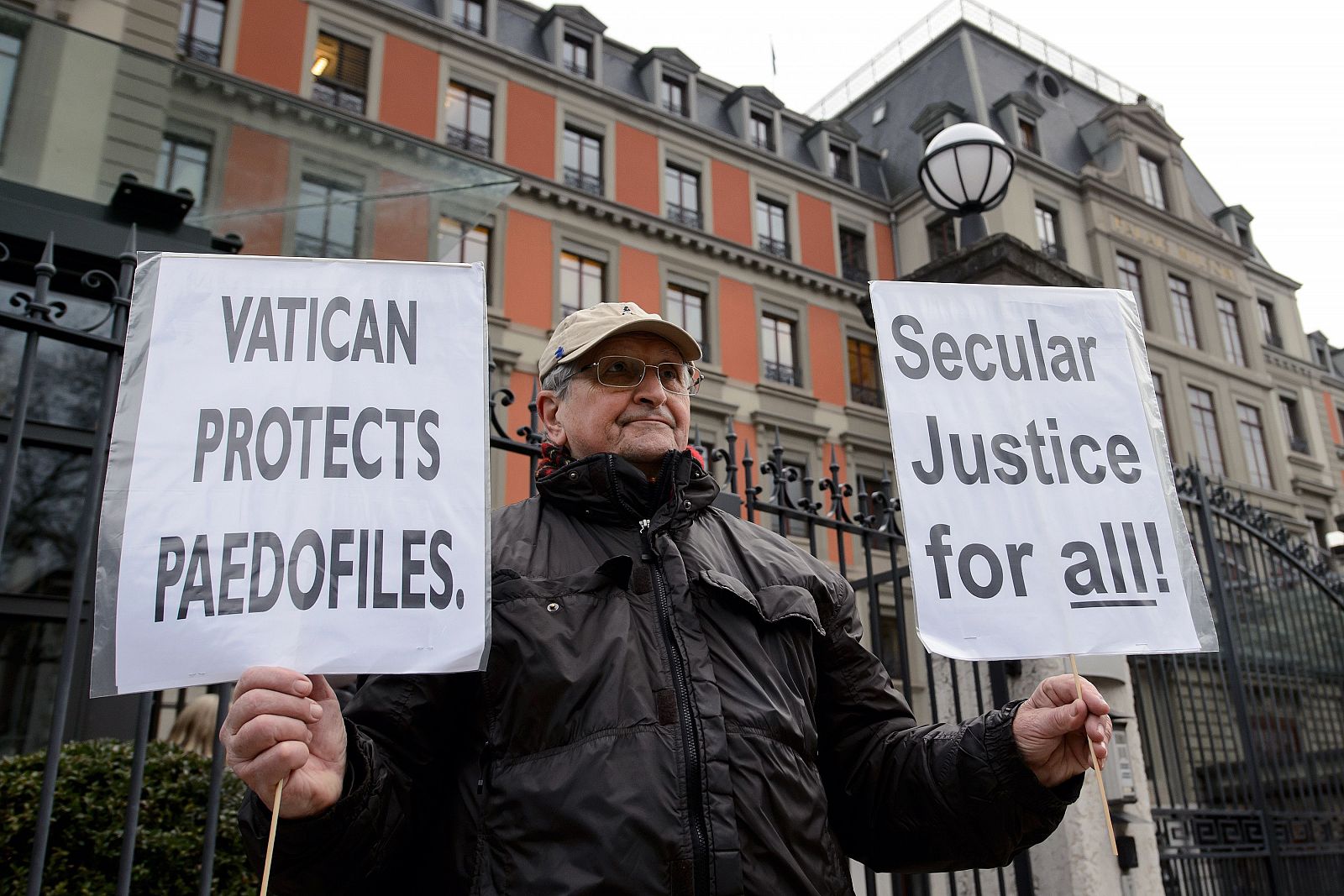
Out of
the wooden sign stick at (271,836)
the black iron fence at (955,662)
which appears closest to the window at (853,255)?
the black iron fence at (955,662)

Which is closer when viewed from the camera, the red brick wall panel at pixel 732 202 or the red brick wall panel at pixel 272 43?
the red brick wall panel at pixel 272 43

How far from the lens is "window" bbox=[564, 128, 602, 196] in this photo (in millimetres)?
Result: 23500

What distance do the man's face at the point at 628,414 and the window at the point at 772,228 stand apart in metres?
24.2

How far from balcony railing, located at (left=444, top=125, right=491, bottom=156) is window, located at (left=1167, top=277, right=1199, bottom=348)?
19.8 metres

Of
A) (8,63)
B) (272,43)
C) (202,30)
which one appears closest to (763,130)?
(272,43)

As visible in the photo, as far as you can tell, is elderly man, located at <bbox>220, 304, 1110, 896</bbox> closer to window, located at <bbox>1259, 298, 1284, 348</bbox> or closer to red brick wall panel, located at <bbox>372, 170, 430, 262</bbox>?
red brick wall panel, located at <bbox>372, 170, 430, 262</bbox>

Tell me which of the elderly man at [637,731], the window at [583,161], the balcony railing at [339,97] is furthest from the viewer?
the window at [583,161]

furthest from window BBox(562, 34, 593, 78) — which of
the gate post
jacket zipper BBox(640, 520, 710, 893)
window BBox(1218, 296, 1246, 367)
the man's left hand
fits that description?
the man's left hand

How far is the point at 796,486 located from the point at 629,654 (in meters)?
21.6

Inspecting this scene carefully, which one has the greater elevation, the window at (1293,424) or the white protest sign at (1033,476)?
the window at (1293,424)

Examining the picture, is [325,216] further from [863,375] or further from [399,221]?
[863,375]

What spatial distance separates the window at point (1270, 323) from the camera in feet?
107

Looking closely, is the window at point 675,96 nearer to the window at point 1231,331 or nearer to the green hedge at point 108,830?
the window at point 1231,331

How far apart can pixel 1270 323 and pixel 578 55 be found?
24494 mm
